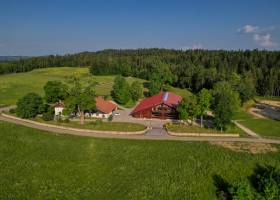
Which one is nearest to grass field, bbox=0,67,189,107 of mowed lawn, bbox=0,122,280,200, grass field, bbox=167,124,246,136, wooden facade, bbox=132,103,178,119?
wooden facade, bbox=132,103,178,119

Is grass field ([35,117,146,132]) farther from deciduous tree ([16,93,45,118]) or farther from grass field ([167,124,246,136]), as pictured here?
grass field ([167,124,246,136])

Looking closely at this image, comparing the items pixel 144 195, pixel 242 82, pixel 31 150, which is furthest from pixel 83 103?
pixel 242 82

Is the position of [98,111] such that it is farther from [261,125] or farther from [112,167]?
[261,125]

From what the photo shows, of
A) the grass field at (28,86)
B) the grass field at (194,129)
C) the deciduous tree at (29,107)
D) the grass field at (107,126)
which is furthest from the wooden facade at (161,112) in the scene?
the deciduous tree at (29,107)

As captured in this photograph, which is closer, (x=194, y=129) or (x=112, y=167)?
(x=112, y=167)

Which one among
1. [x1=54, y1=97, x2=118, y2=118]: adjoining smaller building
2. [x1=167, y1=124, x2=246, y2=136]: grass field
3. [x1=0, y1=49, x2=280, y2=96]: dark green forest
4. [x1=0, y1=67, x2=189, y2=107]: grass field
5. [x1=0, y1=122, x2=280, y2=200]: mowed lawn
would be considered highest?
[x1=0, y1=49, x2=280, y2=96]: dark green forest

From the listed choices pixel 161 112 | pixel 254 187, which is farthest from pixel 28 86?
pixel 254 187
